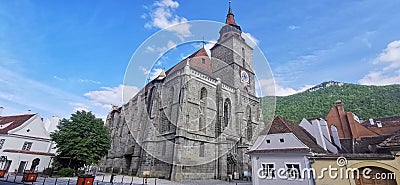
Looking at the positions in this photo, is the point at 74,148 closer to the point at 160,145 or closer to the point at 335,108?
the point at 160,145

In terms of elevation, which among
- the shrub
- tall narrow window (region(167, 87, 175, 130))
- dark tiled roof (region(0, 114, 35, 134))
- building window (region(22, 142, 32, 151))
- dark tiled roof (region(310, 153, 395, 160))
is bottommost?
the shrub

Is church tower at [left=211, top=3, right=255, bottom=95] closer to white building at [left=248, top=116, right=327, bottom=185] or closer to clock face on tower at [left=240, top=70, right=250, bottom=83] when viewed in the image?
clock face on tower at [left=240, top=70, right=250, bottom=83]

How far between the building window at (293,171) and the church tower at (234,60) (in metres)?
16.0

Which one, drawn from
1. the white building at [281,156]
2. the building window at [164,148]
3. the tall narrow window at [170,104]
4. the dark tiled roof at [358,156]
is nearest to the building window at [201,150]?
the building window at [164,148]

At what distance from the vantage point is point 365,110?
5097cm

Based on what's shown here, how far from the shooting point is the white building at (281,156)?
1133 cm

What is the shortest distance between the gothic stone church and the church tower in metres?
0.15

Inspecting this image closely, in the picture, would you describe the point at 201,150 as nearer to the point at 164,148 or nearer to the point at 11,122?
the point at 164,148

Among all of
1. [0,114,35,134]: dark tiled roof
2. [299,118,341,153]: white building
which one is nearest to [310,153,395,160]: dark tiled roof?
[299,118,341,153]: white building

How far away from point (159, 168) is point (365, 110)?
5566 centimetres

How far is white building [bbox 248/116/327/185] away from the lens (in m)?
11.3

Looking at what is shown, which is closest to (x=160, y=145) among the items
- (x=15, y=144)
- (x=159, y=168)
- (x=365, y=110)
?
(x=159, y=168)

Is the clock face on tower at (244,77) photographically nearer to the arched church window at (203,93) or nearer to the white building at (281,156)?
the arched church window at (203,93)

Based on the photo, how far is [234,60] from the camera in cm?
2955
